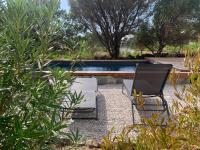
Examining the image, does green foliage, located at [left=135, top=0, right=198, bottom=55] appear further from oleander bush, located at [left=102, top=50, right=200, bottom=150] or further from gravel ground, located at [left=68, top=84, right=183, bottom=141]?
oleander bush, located at [left=102, top=50, right=200, bottom=150]

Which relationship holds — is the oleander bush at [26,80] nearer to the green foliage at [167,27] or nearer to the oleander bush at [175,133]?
the oleander bush at [175,133]

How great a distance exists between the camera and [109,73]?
30.7 feet

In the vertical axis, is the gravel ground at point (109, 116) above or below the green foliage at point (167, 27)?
below

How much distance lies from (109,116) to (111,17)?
14412 mm

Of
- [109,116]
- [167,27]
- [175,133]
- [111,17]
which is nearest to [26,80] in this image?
[175,133]

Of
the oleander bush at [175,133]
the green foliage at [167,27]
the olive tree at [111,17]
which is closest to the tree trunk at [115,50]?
the olive tree at [111,17]

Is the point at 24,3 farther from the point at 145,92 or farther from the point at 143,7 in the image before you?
the point at 143,7

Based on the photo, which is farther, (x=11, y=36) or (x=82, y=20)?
(x=82, y=20)

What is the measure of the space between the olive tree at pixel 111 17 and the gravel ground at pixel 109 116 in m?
11.9

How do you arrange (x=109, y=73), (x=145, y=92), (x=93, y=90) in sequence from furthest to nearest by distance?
(x=109, y=73) → (x=93, y=90) → (x=145, y=92)

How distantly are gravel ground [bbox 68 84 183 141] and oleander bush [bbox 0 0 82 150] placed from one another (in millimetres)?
2663

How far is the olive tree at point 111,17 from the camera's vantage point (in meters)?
19.4

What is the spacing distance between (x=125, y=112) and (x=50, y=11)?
4694mm

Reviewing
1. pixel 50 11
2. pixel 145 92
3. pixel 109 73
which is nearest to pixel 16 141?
pixel 50 11
